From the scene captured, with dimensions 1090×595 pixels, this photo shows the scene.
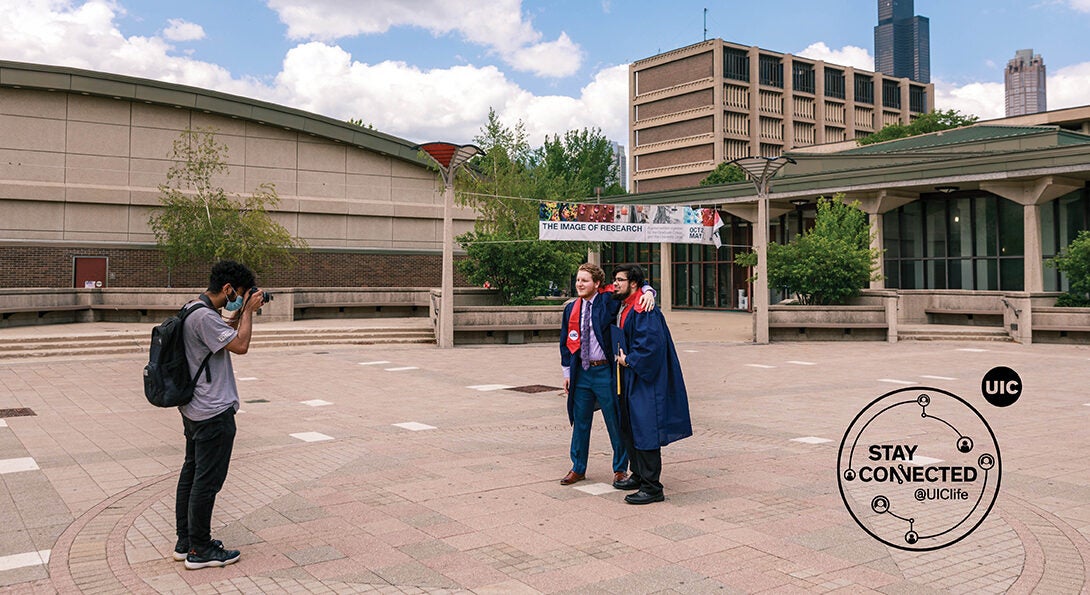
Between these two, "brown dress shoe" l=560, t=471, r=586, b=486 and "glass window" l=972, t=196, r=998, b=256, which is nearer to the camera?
"brown dress shoe" l=560, t=471, r=586, b=486

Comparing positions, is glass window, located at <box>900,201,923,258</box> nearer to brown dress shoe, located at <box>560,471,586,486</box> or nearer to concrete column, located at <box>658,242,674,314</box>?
concrete column, located at <box>658,242,674,314</box>

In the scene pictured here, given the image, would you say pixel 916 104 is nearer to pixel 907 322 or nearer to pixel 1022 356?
pixel 907 322

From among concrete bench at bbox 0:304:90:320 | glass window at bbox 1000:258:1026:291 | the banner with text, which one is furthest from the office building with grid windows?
concrete bench at bbox 0:304:90:320

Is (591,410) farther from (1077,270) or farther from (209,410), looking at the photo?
(1077,270)

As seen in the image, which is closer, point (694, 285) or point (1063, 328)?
point (1063, 328)

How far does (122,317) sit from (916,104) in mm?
108003

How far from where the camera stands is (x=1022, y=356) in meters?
19.0

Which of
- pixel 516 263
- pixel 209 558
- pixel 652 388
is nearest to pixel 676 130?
pixel 516 263

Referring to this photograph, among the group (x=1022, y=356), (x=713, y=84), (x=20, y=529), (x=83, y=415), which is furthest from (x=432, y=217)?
(x=713, y=84)

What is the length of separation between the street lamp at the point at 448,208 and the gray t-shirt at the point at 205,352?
49.3ft

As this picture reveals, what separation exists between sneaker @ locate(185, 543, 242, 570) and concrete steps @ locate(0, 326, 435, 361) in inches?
612

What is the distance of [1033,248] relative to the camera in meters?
27.7

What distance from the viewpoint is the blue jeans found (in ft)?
21.3

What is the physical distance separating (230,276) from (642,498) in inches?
129
